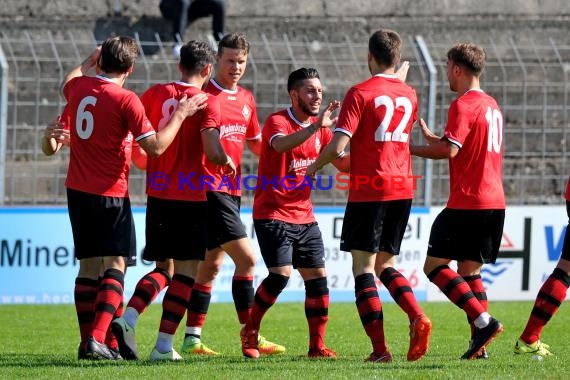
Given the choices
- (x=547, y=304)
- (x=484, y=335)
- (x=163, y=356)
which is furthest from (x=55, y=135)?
(x=547, y=304)

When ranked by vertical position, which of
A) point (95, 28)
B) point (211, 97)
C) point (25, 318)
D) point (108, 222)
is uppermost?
point (95, 28)

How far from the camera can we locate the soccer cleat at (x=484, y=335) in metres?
7.47

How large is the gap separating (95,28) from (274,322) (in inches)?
289

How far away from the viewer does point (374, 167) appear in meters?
7.59

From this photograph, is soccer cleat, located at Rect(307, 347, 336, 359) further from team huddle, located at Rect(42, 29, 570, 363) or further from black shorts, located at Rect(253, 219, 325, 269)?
black shorts, located at Rect(253, 219, 325, 269)

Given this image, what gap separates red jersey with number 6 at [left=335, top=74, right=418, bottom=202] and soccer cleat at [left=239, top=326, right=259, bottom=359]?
125 cm

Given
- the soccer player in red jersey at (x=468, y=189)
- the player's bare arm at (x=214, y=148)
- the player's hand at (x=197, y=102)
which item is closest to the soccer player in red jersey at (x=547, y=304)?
the soccer player in red jersey at (x=468, y=189)

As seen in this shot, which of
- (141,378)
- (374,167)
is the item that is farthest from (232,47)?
(141,378)

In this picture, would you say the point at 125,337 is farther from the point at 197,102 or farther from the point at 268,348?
the point at 197,102

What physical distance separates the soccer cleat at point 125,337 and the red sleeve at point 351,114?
1.90m

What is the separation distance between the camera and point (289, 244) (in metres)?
8.19

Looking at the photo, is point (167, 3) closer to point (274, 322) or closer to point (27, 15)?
point (27, 15)

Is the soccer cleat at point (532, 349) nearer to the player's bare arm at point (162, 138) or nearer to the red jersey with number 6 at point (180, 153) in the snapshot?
the red jersey with number 6 at point (180, 153)

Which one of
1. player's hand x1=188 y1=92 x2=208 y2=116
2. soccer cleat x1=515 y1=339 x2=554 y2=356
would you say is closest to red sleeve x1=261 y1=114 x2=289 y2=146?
player's hand x1=188 y1=92 x2=208 y2=116
